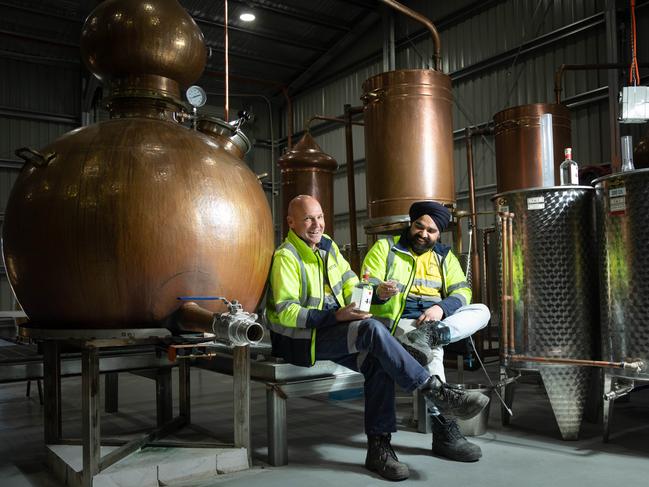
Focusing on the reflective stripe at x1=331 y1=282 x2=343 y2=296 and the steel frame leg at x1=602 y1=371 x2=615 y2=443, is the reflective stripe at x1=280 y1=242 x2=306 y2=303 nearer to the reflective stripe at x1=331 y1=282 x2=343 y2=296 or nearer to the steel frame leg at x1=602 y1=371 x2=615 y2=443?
the reflective stripe at x1=331 y1=282 x2=343 y2=296

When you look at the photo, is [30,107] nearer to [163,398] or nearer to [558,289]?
[163,398]

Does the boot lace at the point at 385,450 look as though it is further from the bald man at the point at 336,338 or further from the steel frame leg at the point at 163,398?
the steel frame leg at the point at 163,398

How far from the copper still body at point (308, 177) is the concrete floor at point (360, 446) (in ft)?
9.23

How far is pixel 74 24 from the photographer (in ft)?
36.7

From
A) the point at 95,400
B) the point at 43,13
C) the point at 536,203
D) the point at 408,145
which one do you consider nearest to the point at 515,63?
the point at 408,145

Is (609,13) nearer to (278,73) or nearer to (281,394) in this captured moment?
(281,394)

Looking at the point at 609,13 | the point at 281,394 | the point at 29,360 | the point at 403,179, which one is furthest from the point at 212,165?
the point at 609,13

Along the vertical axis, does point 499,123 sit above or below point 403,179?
above

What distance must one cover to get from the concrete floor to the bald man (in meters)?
0.28

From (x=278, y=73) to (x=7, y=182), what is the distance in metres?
6.20

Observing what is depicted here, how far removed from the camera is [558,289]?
11.4ft

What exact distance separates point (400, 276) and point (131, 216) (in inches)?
63.3

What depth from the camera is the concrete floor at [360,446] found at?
9.09 feet

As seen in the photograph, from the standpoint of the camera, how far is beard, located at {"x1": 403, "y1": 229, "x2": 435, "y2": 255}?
11.5ft
